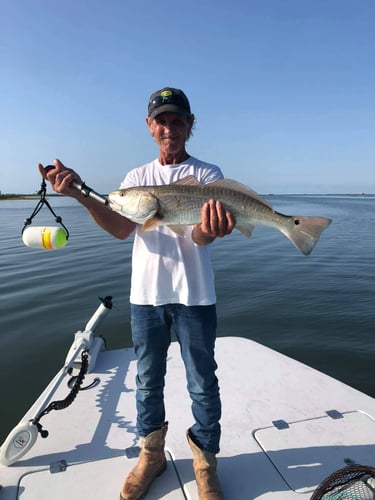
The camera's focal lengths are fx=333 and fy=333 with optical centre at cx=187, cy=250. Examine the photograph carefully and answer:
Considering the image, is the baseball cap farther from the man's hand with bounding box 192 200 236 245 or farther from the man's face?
the man's hand with bounding box 192 200 236 245

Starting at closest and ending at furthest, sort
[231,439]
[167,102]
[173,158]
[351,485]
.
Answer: [351,485], [167,102], [173,158], [231,439]

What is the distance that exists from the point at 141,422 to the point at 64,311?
6.53 metres

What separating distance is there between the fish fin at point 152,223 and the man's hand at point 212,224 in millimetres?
335

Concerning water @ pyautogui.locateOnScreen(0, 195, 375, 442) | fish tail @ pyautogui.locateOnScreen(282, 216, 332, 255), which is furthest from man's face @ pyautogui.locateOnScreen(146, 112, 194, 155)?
water @ pyautogui.locateOnScreen(0, 195, 375, 442)

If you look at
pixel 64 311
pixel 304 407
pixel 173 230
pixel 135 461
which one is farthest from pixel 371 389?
pixel 64 311

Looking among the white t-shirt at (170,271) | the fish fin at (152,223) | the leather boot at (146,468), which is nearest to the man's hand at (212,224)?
the white t-shirt at (170,271)

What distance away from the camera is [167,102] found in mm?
2967

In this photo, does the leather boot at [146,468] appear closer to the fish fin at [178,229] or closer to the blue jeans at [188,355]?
the blue jeans at [188,355]

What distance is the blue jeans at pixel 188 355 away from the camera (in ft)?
9.46

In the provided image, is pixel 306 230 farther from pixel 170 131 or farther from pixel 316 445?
pixel 316 445

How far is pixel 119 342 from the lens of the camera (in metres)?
7.48

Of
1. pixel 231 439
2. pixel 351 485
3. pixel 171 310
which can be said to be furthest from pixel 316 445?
pixel 171 310

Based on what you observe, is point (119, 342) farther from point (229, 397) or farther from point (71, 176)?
point (71, 176)

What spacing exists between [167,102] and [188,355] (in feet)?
7.37
